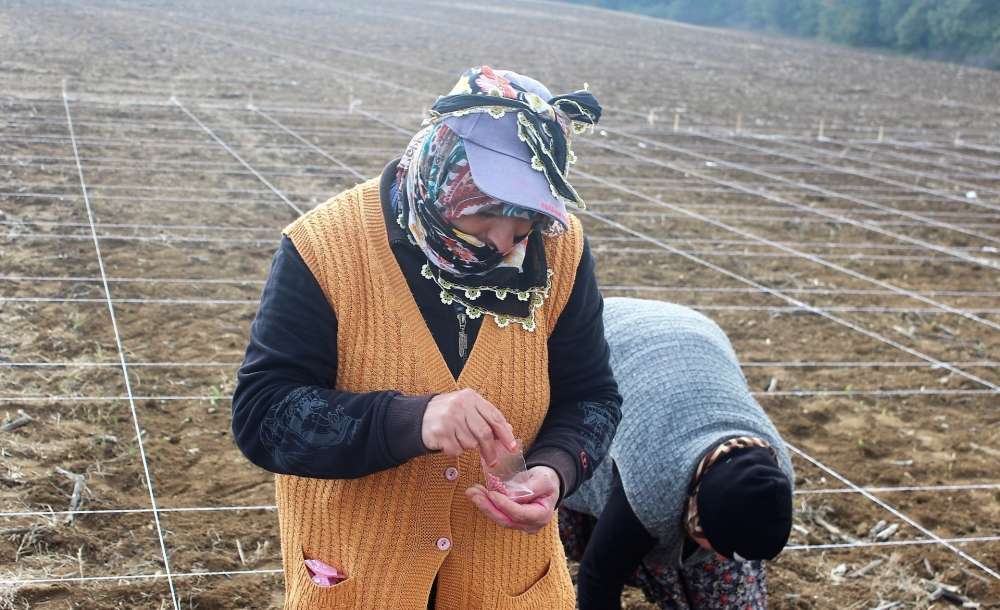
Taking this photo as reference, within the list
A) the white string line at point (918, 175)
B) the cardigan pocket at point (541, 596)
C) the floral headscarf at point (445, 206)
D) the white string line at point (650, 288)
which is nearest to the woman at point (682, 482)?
the cardigan pocket at point (541, 596)

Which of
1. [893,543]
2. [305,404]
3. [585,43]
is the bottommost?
[585,43]

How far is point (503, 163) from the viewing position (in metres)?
1.16

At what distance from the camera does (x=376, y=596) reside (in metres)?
1.27

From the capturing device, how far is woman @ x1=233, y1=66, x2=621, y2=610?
115cm

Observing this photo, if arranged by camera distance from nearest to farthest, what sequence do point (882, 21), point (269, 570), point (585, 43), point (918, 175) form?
point (269, 570) → point (918, 175) → point (585, 43) → point (882, 21)

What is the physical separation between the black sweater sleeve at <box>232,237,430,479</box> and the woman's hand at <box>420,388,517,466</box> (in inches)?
0.6

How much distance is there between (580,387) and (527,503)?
0.20 m

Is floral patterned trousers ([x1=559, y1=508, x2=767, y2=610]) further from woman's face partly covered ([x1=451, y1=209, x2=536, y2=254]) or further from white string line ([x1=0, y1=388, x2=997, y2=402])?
white string line ([x1=0, y1=388, x2=997, y2=402])

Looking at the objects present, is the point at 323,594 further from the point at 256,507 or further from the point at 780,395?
the point at 780,395

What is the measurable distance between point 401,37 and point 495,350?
17815mm

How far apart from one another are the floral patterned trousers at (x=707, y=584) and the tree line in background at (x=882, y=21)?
2384 cm

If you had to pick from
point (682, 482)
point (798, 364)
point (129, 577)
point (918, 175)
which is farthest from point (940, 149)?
point (129, 577)

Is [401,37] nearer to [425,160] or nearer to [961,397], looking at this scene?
[961,397]

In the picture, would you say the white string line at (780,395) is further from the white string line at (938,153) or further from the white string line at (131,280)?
the white string line at (938,153)
